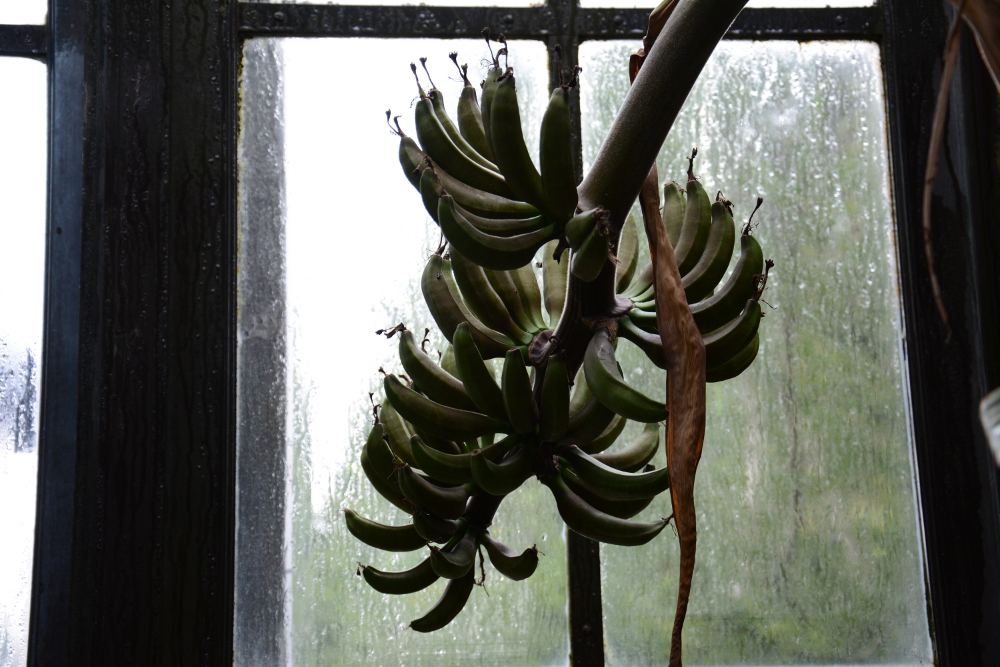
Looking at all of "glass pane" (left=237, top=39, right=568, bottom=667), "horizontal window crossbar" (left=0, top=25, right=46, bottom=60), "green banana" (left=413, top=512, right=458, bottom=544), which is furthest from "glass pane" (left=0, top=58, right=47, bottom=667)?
"green banana" (left=413, top=512, right=458, bottom=544)

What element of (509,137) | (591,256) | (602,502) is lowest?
(602,502)

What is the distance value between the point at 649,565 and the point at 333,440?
66cm

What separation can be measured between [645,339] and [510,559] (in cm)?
31

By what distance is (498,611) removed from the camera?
4.28 feet

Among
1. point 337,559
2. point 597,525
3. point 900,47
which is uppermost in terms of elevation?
point 900,47

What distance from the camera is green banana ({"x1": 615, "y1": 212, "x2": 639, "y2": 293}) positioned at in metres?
0.75

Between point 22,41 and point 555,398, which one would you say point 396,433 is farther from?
point 22,41

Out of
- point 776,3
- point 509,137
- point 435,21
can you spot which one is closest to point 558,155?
point 509,137

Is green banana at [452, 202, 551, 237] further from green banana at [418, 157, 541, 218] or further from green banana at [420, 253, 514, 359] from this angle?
green banana at [420, 253, 514, 359]

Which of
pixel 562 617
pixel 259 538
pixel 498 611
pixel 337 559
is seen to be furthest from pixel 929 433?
pixel 259 538

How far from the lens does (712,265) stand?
681mm

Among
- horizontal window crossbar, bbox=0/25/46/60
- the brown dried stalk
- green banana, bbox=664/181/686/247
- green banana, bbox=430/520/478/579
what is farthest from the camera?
horizontal window crossbar, bbox=0/25/46/60

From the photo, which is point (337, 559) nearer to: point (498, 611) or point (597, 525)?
point (498, 611)

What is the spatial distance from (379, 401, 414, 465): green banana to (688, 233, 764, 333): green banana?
34cm
